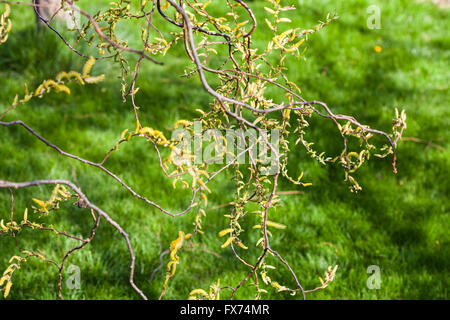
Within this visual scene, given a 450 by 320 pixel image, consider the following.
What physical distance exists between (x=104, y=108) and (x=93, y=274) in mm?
1816

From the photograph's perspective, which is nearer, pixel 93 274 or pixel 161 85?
pixel 93 274

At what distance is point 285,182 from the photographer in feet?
10.3

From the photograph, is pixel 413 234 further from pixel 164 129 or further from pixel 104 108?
pixel 104 108

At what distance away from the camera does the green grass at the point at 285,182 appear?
249cm

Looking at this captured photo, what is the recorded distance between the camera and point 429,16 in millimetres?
5410

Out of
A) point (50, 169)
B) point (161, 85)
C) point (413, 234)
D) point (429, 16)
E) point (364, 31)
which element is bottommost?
point (413, 234)

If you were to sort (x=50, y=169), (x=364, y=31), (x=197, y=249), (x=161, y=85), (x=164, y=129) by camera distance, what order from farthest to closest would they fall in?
1. (x=364, y=31)
2. (x=161, y=85)
3. (x=164, y=129)
4. (x=50, y=169)
5. (x=197, y=249)

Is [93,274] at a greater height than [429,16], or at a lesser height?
lesser

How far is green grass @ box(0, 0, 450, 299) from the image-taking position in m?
2.49

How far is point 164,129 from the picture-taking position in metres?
3.60

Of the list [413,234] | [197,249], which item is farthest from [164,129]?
[413,234]

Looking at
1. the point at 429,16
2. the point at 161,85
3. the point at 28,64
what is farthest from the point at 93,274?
the point at 429,16
